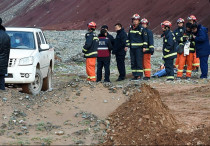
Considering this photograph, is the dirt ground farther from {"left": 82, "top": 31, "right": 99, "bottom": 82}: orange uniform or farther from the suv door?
{"left": 82, "top": 31, "right": 99, "bottom": 82}: orange uniform

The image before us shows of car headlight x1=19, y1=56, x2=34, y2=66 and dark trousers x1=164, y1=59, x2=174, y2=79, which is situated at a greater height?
car headlight x1=19, y1=56, x2=34, y2=66

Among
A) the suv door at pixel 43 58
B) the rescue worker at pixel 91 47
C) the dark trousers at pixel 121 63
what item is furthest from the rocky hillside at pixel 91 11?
the suv door at pixel 43 58

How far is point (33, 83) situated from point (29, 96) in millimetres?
A: 1129

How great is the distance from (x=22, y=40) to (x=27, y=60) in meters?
1.06

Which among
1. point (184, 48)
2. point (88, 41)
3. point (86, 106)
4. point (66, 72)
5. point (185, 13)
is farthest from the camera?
point (185, 13)

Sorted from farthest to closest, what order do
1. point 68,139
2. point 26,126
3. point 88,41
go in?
point 88,41, point 26,126, point 68,139

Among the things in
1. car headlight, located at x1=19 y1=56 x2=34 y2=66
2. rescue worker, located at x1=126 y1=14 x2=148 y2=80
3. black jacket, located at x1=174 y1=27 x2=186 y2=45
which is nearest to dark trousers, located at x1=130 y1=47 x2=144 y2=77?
rescue worker, located at x1=126 y1=14 x2=148 y2=80

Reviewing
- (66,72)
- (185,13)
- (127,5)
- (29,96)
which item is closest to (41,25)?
(127,5)

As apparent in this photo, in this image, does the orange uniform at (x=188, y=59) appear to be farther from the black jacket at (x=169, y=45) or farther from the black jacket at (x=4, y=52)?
the black jacket at (x=4, y=52)

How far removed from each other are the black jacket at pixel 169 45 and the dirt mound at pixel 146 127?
587 centimetres

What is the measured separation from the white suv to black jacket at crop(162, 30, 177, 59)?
4561mm

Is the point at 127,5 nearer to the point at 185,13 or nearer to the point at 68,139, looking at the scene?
the point at 185,13

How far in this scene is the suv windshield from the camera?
43.6 feet

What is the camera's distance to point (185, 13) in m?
46.1
